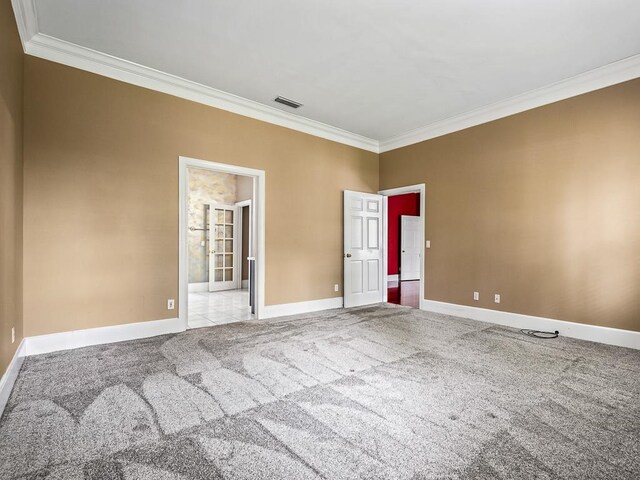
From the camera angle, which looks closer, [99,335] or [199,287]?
[99,335]

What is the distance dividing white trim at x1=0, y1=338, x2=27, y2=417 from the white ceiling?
3.05m

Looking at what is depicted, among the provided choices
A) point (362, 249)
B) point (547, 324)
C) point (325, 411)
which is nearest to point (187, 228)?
point (325, 411)

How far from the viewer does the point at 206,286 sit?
792 centimetres

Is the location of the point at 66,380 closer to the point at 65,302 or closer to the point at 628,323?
the point at 65,302

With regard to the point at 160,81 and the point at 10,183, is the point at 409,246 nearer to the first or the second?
the point at 160,81

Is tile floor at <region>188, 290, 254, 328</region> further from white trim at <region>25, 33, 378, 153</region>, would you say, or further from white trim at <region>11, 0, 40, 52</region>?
white trim at <region>11, 0, 40, 52</region>

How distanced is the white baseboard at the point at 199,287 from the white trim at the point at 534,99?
5475 mm

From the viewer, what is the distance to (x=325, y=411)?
220 cm

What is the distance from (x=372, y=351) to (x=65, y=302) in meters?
3.29

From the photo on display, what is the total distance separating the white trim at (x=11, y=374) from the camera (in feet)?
7.13

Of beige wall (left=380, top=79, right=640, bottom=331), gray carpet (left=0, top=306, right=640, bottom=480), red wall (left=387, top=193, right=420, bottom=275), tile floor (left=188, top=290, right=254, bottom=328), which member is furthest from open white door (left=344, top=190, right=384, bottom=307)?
red wall (left=387, top=193, right=420, bottom=275)

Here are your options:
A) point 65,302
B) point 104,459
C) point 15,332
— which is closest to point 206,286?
point 65,302

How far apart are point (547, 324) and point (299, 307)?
11.4ft

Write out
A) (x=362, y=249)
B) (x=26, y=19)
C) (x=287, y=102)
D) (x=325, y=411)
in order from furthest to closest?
1. (x=362, y=249)
2. (x=287, y=102)
3. (x=26, y=19)
4. (x=325, y=411)
